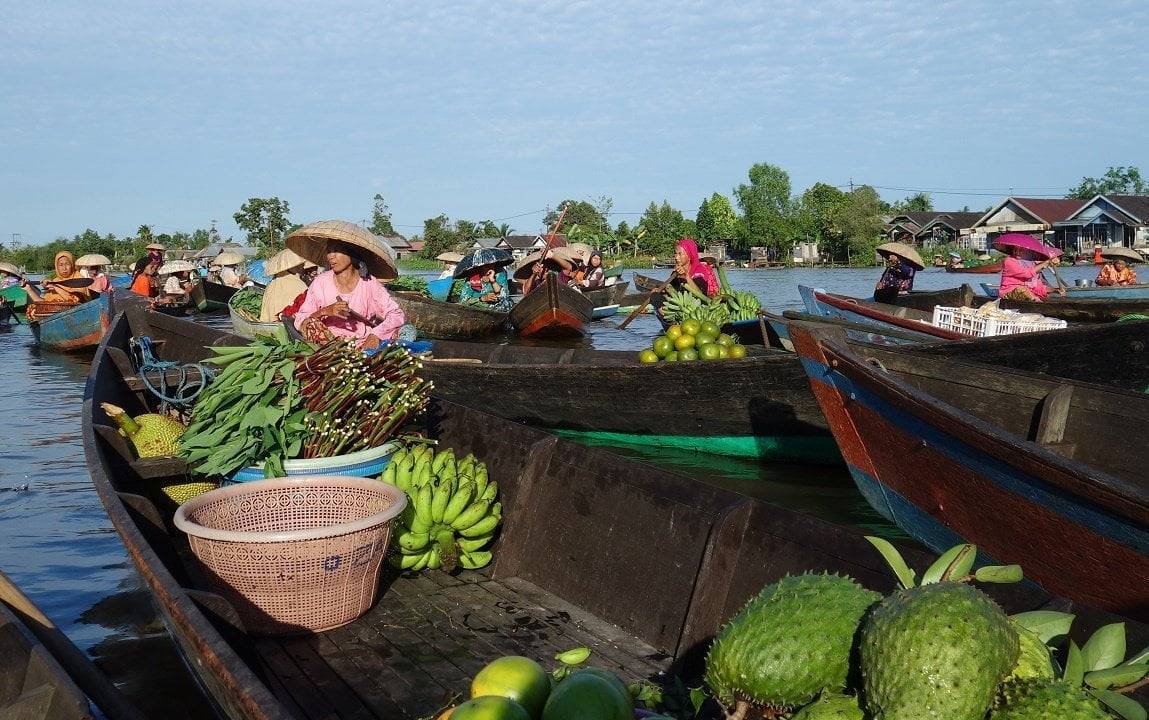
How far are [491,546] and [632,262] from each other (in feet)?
245

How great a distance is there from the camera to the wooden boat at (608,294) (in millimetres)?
22342

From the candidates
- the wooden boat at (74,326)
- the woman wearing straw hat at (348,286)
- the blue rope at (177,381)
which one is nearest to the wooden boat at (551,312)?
the wooden boat at (74,326)

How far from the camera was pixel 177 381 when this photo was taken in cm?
661

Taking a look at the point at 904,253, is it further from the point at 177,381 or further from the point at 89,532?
the point at 89,532

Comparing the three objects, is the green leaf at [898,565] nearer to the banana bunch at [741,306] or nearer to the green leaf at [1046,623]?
the green leaf at [1046,623]

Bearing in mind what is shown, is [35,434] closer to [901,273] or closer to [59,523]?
[59,523]

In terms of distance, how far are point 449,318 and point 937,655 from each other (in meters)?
16.6

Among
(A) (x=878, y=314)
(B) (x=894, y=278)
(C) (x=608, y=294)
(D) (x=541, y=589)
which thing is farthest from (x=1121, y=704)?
(C) (x=608, y=294)

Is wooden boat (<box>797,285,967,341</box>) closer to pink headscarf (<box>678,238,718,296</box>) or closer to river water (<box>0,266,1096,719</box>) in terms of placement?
pink headscarf (<box>678,238,718,296</box>)

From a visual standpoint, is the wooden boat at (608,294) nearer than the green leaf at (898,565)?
No

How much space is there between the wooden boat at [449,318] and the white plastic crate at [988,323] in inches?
408

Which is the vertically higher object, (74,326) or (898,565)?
(898,565)

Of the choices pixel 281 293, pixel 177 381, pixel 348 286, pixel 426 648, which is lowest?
pixel 426 648

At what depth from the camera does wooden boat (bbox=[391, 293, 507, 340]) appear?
17.6 m
